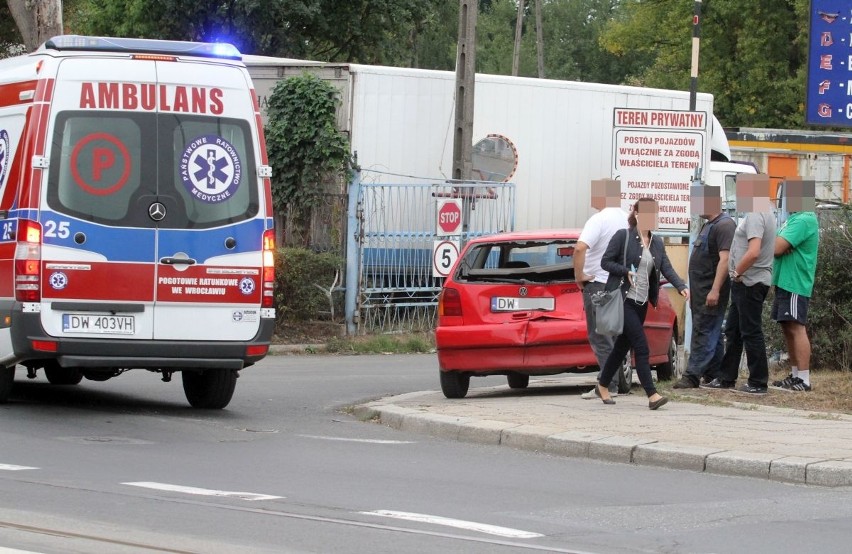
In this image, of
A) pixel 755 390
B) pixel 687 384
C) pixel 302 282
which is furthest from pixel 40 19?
pixel 755 390

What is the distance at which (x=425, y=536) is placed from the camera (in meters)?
6.88

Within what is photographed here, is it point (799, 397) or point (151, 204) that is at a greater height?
point (151, 204)

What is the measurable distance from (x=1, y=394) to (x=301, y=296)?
9.04m

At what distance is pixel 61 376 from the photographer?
1438cm

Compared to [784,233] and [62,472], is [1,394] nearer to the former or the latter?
[62,472]

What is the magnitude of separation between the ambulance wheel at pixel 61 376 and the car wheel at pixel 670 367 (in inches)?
217

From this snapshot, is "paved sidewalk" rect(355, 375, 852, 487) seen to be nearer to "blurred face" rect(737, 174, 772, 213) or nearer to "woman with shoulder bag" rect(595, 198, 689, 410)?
"woman with shoulder bag" rect(595, 198, 689, 410)

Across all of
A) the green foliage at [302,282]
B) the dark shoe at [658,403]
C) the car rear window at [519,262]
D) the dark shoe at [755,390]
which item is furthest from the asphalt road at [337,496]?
the green foliage at [302,282]

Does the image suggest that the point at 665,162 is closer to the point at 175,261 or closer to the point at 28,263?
the point at 175,261

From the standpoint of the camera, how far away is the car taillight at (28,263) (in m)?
11.3

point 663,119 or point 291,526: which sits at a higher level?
point 663,119

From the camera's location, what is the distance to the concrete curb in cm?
902

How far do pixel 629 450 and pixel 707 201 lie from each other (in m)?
4.12

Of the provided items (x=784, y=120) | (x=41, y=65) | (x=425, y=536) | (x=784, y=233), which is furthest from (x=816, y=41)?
(x=784, y=120)
